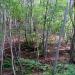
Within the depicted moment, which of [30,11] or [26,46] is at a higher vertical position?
[30,11]

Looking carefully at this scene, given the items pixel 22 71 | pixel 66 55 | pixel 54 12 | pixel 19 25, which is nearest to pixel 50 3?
pixel 54 12

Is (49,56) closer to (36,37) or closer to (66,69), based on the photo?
(36,37)

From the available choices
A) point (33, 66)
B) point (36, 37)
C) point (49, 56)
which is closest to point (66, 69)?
point (33, 66)

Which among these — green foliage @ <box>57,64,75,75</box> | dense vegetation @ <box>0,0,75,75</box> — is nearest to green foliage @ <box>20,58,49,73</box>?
dense vegetation @ <box>0,0,75,75</box>

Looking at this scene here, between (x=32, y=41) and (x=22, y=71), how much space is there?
3220mm

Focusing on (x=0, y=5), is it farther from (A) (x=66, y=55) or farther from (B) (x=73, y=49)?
(A) (x=66, y=55)

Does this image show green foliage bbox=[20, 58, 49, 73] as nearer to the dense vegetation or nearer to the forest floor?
the dense vegetation

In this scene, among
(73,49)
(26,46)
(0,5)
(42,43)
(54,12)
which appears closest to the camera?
(0,5)

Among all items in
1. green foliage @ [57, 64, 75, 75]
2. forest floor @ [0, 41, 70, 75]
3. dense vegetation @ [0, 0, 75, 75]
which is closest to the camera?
green foliage @ [57, 64, 75, 75]

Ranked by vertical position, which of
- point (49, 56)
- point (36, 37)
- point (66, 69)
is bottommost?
point (49, 56)

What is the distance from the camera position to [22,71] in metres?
8.34

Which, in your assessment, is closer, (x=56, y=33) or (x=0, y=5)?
(x=0, y=5)

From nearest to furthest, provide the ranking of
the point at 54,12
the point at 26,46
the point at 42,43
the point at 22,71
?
the point at 22,71, the point at 54,12, the point at 42,43, the point at 26,46

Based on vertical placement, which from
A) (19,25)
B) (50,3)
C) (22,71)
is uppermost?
(50,3)
